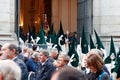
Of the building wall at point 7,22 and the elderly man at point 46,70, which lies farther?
the building wall at point 7,22

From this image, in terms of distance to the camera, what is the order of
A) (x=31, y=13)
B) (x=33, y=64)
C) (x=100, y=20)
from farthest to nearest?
(x=31, y=13)
(x=100, y=20)
(x=33, y=64)

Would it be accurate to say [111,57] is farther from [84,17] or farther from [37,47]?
[84,17]

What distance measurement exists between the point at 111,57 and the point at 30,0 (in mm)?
18356

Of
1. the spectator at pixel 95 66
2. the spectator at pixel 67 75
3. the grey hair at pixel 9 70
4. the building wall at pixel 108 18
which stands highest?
the building wall at pixel 108 18

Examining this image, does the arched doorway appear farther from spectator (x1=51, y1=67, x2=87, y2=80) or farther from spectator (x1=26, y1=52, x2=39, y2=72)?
spectator (x1=51, y1=67, x2=87, y2=80)

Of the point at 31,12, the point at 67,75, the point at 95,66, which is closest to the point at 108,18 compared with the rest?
the point at 31,12

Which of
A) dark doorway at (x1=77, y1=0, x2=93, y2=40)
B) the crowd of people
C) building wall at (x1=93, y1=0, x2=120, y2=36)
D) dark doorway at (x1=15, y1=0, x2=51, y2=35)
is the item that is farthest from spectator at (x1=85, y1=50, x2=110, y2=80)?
dark doorway at (x1=15, y1=0, x2=51, y2=35)

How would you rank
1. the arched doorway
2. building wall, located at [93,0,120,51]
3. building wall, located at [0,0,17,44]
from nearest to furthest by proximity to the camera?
building wall, located at [0,0,17,44] < building wall, located at [93,0,120,51] < the arched doorway

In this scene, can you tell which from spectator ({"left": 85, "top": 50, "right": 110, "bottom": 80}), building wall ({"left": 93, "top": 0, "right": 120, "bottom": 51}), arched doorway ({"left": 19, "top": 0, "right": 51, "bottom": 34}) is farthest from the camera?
arched doorway ({"left": 19, "top": 0, "right": 51, "bottom": 34})

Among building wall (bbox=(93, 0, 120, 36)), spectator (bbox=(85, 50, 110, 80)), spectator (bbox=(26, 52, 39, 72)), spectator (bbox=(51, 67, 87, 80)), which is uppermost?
building wall (bbox=(93, 0, 120, 36))

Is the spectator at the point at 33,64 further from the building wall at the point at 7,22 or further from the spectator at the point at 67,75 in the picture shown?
the spectator at the point at 67,75

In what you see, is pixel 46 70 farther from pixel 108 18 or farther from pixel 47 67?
pixel 108 18

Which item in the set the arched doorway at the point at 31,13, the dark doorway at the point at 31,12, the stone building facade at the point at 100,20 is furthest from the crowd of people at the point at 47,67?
the arched doorway at the point at 31,13

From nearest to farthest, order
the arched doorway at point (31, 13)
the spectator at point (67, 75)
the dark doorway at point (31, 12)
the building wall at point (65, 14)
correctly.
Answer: the spectator at point (67, 75) → the building wall at point (65, 14) → the dark doorway at point (31, 12) → the arched doorway at point (31, 13)
